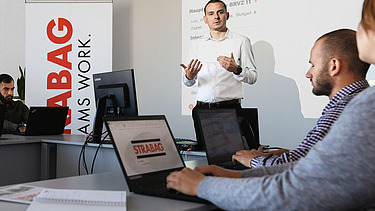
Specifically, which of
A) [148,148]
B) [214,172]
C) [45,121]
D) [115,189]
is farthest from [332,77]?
[45,121]

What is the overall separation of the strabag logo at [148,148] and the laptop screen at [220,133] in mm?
293

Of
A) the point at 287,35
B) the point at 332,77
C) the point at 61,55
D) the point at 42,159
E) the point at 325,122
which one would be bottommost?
the point at 42,159

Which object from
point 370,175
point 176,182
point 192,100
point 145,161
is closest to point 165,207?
point 176,182

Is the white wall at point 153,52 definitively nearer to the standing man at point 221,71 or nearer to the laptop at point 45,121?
the standing man at point 221,71

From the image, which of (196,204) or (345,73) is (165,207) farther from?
(345,73)

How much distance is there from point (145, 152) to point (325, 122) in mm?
630

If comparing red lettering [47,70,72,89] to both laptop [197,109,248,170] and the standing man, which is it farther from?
laptop [197,109,248,170]

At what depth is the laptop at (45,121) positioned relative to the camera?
11.0ft

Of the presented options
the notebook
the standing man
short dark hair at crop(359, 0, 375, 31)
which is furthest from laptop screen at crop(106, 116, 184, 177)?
the standing man

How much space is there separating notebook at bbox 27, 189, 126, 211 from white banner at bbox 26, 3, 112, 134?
395 cm

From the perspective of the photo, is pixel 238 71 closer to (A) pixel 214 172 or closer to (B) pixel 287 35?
(B) pixel 287 35

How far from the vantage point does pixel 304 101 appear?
367 cm

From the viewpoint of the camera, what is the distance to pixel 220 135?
172 centimetres

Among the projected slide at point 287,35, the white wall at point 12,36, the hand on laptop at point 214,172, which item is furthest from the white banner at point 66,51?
the hand on laptop at point 214,172
